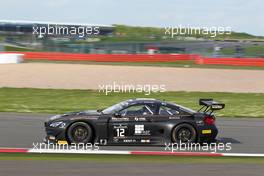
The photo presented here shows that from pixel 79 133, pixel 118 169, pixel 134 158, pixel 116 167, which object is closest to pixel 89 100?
pixel 79 133

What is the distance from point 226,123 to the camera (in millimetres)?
17094

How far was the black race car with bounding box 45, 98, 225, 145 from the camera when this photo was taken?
11961 millimetres

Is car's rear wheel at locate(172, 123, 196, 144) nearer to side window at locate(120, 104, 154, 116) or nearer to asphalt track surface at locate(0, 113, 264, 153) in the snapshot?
asphalt track surface at locate(0, 113, 264, 153)

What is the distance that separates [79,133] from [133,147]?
1229mm

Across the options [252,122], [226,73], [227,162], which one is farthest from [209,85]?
[227,162]

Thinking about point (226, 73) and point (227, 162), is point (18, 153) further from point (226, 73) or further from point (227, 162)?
point (226, 73)

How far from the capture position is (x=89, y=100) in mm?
23125

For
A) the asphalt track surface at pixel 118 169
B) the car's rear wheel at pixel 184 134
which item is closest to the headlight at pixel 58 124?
the asphalt track surface at pixel 118 169

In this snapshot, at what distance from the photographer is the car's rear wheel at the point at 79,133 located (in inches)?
470

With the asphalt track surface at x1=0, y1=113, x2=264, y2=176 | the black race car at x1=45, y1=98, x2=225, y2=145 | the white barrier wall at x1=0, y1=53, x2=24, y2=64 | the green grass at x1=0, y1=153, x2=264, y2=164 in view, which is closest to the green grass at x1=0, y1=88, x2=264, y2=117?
the asphalt track surface at x1=0, y1=113, x2=264, y2=176

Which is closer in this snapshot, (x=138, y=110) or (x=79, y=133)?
(x=79, y=133)

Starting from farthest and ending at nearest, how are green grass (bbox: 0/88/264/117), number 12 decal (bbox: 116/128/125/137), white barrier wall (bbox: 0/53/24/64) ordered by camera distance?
white barrier wall (bbox: 0/53/24/64) → green grass (bbox: 0/88/264/117) → number 12 decal (bbox: 116/128/125/137)

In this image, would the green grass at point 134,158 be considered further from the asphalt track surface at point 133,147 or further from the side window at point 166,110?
the side window at point 166,110

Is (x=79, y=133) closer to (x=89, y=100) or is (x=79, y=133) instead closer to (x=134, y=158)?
(x=134, y=158)
